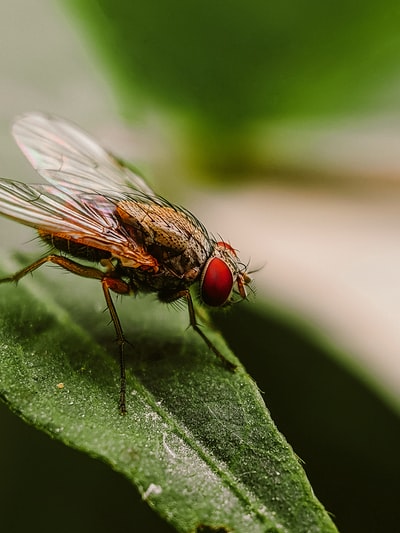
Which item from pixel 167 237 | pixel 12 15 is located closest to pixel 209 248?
pixel 167 237

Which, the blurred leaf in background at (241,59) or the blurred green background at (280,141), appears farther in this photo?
the blurred leaf in background at (241,59)

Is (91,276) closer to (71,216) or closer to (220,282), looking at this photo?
(71,216)

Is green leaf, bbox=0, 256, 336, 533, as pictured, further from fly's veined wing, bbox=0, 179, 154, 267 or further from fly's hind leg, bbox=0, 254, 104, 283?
fly's veined wing, bbox=0, 179, 154, 267

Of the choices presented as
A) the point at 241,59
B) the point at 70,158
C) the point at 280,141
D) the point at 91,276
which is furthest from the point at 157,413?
the point at 241,59

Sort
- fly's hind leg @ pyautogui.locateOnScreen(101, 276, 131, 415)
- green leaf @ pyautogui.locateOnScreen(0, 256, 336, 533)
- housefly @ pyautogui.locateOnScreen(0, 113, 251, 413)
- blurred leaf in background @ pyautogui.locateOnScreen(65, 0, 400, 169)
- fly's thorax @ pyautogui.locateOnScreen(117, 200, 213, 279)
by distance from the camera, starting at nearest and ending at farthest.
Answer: green leaf @ pyautogui.locateOnScreen(0, 256, 336, 533) → fly's hind leg @ pyautogui.locateOnScreen(101, 276, 131, 415) → housefly @ pyautogui.locateOnScreen(0, 113, 251, 413) → fly's thorax @ pyautogui.locateOnScreen(117, 200, 213, 279) → blurred leaf in background @ pyautogui.locateOnScreen(65, 0, 400, 169)

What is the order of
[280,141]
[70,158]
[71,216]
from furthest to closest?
[280,141] < [70,158] < [71,216]

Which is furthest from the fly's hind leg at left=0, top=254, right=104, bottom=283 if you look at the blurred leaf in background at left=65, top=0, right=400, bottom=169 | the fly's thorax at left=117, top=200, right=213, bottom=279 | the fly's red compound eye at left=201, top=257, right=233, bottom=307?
the blurred leaf in background at left=65, top=0, right=400, bottom=169

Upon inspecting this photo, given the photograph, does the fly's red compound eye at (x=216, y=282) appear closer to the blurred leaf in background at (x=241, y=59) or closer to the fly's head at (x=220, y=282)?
the fly's head at (x=220, y=282)

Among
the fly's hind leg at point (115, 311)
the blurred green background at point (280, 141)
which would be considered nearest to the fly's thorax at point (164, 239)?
the fly's hind leg at point (115, 311)
